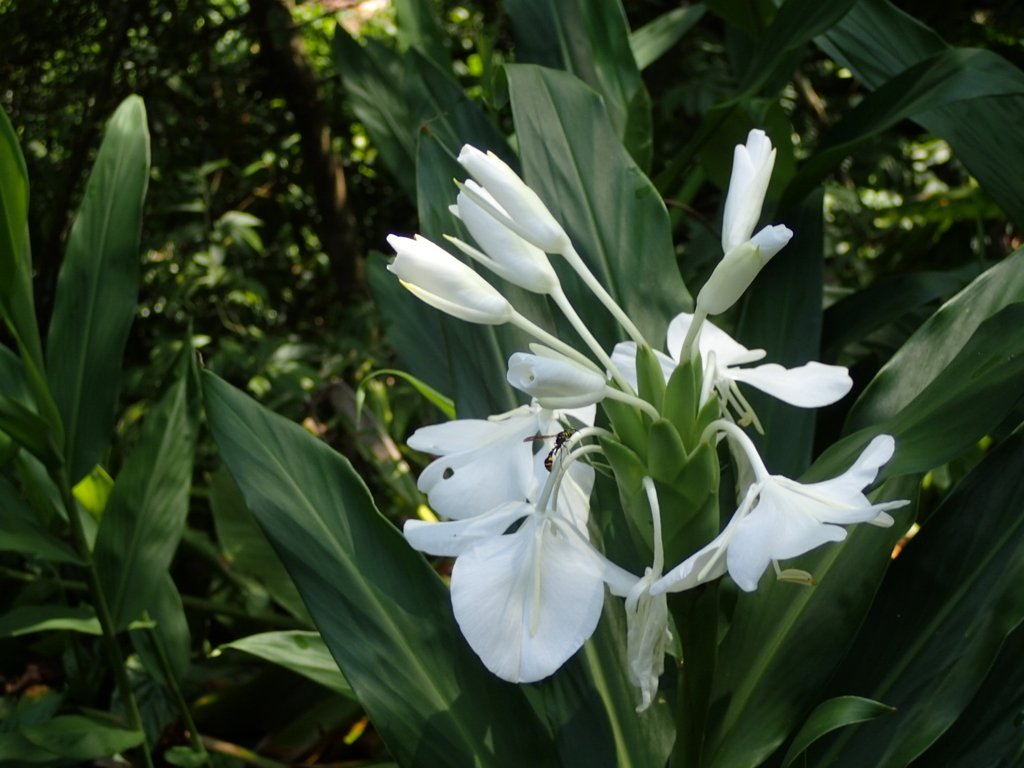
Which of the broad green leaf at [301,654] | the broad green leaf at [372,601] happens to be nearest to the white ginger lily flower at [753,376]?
the broad green leaf at [372,601]

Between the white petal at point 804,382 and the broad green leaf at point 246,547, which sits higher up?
the white petal at point 804,382

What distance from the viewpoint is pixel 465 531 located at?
2.04 ft

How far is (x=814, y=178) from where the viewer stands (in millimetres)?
1163

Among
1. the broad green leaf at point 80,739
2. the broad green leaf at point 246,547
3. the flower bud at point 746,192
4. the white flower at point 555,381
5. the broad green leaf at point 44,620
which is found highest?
the flower bud at point 746,192

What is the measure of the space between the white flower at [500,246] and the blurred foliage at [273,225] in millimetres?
657

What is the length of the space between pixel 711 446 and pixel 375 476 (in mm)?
1194

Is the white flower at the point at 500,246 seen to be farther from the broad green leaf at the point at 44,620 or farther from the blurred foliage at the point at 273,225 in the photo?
the broad green leaf at the point at 44,620

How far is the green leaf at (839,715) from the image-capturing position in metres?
0.60

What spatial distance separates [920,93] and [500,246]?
26.5 inches

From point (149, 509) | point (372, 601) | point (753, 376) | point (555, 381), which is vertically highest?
point (555, 381)

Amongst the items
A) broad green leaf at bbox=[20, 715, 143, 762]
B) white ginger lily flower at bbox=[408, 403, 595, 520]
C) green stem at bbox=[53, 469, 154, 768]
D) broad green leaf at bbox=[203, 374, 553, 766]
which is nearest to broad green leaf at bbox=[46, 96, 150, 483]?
green stem at bbox=[53, 469, 154, 768]

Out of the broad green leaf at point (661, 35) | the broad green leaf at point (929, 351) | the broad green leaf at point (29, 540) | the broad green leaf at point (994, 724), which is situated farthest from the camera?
the broad green leaf at point (661, 35)

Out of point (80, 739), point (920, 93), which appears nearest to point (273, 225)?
point (80, 739)

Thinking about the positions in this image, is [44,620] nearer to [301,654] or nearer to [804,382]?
[301,654]
